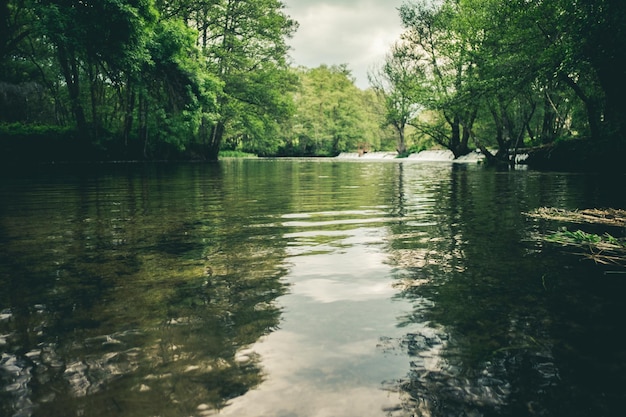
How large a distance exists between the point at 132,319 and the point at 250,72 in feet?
119

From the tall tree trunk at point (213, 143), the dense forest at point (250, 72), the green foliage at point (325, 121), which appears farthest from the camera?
the green foliage at point (325, 121)

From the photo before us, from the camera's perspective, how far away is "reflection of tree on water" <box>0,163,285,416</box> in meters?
1.59

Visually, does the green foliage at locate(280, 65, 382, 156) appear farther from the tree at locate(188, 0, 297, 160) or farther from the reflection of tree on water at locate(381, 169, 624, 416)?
the reflection of tree on water at locate(381, 169, 624, 416)

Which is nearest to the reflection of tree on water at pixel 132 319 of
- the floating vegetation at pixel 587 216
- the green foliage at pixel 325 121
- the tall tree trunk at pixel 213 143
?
the floating vegetation at pixel 587 216

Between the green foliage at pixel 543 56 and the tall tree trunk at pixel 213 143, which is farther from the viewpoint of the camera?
the tall tree trunk at pixel 213 143

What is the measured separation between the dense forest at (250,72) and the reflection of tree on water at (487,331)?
11533mm

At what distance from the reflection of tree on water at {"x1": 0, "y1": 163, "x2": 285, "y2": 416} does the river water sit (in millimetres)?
11

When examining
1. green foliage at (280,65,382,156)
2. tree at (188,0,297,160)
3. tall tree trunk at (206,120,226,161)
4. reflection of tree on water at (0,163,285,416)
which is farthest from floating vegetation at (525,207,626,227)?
green foliage at (280,65,382,156)

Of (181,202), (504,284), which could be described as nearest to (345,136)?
(181,202)

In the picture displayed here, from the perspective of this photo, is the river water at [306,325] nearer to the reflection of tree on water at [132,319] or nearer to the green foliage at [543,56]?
the reflection of tree on water at [132,319]

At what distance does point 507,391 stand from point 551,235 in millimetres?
3566

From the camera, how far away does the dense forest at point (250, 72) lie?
1703cm

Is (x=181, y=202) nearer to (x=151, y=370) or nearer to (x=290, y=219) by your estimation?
(x=290, y=219)

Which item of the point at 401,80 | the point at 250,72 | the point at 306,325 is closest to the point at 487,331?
the point at 306,325
